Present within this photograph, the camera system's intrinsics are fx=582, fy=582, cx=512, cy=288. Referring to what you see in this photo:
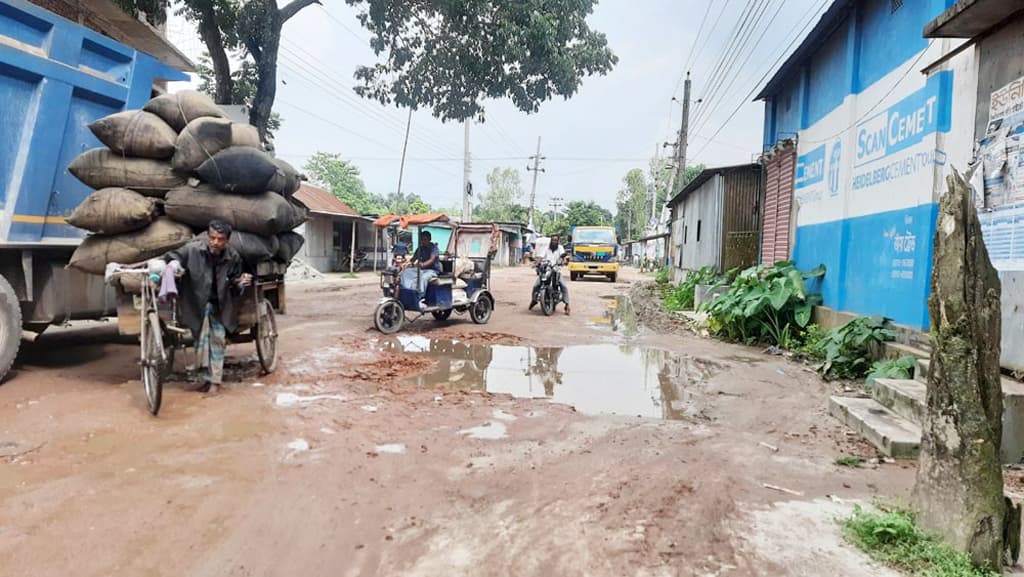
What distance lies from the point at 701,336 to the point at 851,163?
3472 mm

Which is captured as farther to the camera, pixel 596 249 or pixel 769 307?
pixel 596 249

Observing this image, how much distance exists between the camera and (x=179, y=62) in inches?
602

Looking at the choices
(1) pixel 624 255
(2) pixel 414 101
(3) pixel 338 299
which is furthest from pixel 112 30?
(1) pixel 624 255

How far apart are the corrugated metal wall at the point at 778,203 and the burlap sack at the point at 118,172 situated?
939 centimetres

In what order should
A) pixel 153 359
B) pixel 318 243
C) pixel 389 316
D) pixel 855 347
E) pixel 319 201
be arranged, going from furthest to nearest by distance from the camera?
pixel 319 201
pixel 318 243
pixel 389 316
pixel 855 347
pixel 153 359

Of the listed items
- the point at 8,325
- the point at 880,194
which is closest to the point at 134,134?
the point at 8,325

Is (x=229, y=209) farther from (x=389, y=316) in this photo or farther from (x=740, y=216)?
(x=740, y=216)

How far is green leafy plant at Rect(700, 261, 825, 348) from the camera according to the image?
852 cm

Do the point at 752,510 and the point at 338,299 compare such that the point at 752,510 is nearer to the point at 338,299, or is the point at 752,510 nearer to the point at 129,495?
the point at 129,495

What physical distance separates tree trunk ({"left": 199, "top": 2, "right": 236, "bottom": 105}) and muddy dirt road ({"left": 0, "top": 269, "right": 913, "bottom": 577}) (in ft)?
18.7

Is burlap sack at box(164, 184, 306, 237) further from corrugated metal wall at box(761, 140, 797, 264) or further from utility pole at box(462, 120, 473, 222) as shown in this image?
utility pole at box(462, 120, 473, 222)

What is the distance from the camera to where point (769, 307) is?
29.1 ft

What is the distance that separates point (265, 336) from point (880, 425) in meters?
5.49

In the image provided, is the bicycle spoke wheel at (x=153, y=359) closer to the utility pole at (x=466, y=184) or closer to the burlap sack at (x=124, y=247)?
the burlap sack at (x=124, y=247)
